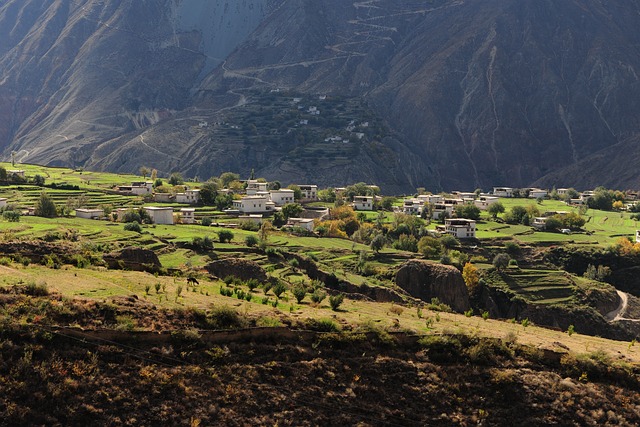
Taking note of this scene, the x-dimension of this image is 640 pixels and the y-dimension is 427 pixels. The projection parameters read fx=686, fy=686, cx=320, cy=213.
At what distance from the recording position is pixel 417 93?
19938cm

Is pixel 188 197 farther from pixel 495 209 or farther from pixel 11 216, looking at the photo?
pixel 495 209

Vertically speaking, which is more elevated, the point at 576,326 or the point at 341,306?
the point at 341,306

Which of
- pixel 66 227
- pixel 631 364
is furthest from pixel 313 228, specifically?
pixel 631 364

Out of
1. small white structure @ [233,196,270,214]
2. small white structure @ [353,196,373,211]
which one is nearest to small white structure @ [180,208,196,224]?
small white structure @ [233,196,270,214]

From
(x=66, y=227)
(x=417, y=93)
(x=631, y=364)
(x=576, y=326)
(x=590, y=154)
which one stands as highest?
(x=417, y=93)

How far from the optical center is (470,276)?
206 feet

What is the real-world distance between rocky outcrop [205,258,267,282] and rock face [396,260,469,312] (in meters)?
16.5

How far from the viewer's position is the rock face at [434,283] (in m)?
56.4

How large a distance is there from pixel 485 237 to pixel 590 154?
381 feet

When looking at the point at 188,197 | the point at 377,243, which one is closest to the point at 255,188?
the point at 188,197

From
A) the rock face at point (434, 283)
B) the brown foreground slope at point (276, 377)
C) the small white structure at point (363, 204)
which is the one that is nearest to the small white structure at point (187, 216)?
the rock face at point (434, 283)

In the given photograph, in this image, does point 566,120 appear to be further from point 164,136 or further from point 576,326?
point 576,326

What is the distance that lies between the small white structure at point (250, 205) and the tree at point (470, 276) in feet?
106

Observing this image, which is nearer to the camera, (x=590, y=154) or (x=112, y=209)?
(x=112, y=209)
